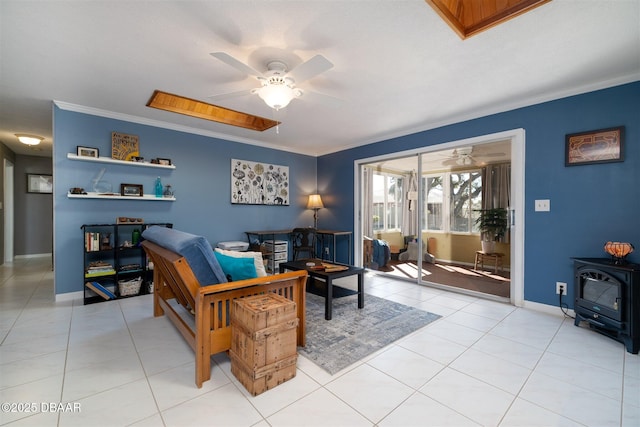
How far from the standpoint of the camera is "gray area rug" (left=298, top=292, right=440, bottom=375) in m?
2.12

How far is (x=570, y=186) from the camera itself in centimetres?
289

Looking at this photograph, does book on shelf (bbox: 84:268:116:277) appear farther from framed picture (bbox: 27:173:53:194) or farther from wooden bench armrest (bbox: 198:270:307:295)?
framed picture (bbox: 27:173:53:194)

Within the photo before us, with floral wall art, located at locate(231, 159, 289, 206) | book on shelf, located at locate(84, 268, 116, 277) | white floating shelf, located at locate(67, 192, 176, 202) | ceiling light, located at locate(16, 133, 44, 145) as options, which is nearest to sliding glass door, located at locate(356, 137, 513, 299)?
floral wall art, located at locate(231, 159, 289, 206)

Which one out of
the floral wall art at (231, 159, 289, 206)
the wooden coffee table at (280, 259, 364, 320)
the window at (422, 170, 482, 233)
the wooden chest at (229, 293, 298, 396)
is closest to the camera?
the wooden chest at (229, 293, 298, 396)

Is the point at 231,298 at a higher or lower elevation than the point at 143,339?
higher

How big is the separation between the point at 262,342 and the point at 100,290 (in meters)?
2.90

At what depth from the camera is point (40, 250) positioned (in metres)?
6.47

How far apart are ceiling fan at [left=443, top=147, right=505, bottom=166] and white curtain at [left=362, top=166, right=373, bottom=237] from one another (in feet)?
4.70

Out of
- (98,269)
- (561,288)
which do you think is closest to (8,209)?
(98,269)

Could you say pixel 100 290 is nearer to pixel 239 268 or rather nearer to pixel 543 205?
pixel 239 268

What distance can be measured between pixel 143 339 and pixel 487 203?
4660mm

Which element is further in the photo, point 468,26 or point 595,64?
point 595,64

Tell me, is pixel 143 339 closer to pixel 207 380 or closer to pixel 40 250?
pixel 207 380

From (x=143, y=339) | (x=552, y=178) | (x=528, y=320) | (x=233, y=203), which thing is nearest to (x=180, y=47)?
(x=143, y=339)
